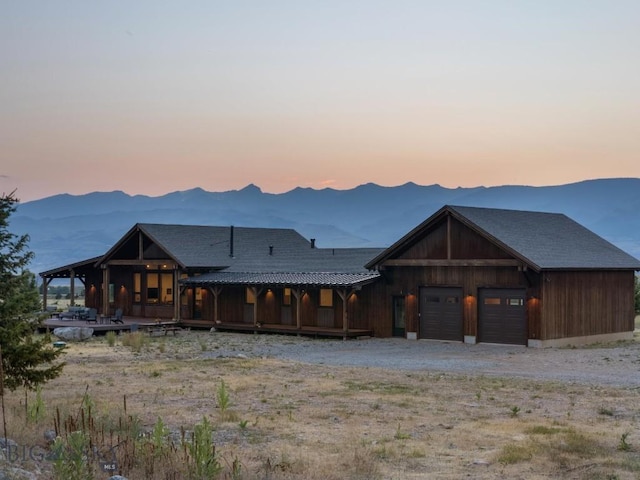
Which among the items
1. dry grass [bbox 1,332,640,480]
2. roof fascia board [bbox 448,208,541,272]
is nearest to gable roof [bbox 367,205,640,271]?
roof fascia board [bbox 448,208,541,272]

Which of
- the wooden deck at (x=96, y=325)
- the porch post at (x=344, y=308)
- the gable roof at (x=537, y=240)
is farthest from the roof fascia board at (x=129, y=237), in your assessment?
the gable roof at (x=537, y=240)

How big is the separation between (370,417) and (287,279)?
2330 centimetres

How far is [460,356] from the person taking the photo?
2962 centimetres

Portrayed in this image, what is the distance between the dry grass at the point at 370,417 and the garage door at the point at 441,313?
10.1m

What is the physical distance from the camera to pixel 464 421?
16562mm

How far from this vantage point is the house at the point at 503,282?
32.7m

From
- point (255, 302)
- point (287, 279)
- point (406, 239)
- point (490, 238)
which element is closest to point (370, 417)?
point (490, 238)

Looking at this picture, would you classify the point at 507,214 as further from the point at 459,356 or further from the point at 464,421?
the point at 464,421

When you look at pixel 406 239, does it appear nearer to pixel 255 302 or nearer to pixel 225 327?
pixel 255 302

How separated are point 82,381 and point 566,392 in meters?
12.6

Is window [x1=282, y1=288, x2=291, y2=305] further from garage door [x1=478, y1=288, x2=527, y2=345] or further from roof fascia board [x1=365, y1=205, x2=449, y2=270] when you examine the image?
garage door [x1=478, y1=288, x2=527, y2=345]

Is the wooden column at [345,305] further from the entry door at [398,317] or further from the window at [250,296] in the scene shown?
the window at [250,296]

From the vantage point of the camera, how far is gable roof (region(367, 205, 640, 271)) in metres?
32.9

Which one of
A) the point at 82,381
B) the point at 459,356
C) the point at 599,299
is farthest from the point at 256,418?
the point at 599,299
